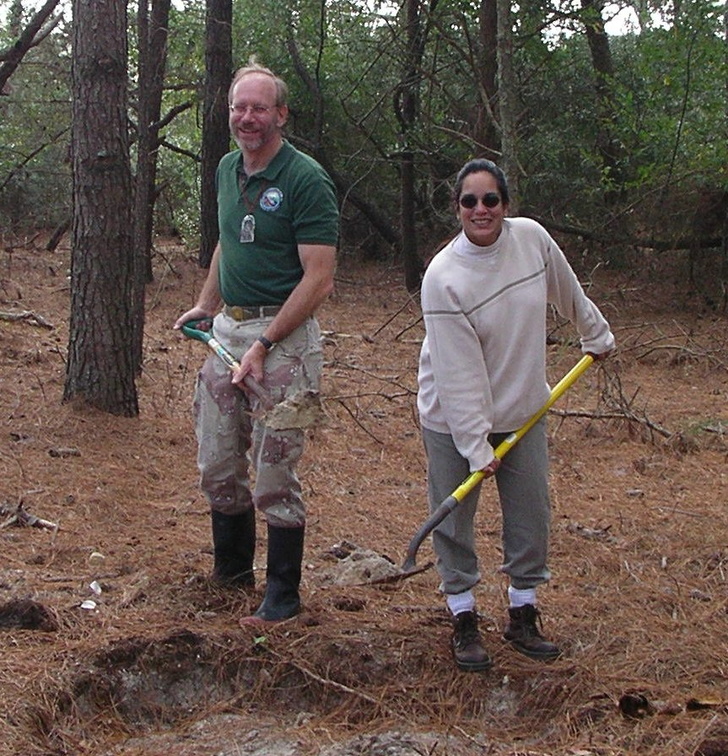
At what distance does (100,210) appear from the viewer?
744cm

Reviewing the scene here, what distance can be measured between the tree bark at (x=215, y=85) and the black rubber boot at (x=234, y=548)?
9607 mm

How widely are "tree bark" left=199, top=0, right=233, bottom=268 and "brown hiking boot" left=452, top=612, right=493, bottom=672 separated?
1043cm

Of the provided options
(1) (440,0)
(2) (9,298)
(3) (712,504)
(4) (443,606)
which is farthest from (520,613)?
(1) (440,0)

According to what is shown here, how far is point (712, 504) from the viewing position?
249 inches

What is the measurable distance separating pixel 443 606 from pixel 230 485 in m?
1.01

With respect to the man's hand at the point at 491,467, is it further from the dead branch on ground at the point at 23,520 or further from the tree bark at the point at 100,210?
the tree bark at the point at 100,210

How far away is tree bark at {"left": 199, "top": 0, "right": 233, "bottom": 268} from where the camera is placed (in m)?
13.2

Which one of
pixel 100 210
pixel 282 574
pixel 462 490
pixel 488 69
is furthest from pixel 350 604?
pixel 488 69

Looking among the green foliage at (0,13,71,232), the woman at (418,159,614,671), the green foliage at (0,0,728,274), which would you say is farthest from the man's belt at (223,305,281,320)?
the green foliage at (0,13,71,232)

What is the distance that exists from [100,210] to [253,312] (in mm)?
3597

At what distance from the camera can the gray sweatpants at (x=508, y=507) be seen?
3859 millimetres

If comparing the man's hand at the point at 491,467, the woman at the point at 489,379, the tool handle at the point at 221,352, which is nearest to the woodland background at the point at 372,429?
the woman at the point at 489,379

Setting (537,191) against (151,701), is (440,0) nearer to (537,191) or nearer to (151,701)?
(537,191)

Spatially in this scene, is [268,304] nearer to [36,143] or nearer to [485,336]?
[485,336]
